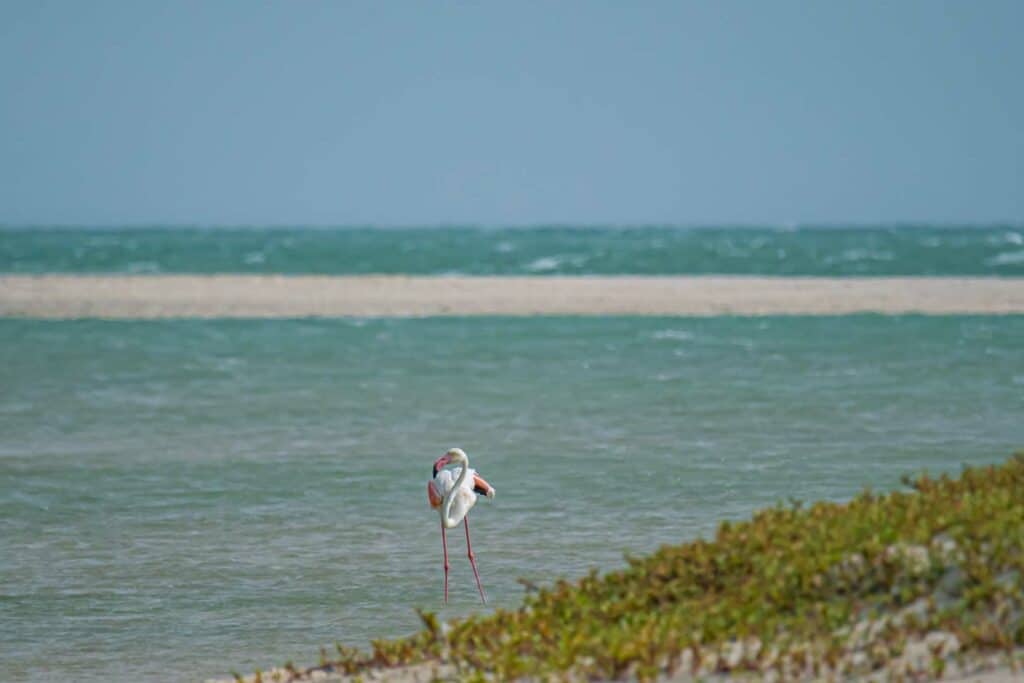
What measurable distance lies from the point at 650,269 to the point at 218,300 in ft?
78.3

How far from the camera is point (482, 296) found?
41656 mm

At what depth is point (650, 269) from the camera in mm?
59406

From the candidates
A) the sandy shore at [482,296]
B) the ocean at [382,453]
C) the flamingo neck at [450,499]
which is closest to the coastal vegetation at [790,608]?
the ocean at [382,453]

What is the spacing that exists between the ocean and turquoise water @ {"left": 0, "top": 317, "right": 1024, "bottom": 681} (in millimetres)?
41

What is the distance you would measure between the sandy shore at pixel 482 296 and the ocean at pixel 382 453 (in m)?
4.51

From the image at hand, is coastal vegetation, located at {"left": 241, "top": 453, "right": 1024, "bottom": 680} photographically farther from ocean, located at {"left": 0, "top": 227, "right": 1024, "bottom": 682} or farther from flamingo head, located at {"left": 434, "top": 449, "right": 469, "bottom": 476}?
flamingo head, located at {"left": 434, "top": 449, "right": 469, "bottom": 476}

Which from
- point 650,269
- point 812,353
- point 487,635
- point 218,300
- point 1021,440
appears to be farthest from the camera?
point 650,269

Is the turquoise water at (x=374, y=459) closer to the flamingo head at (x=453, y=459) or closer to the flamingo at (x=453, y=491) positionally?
the flamingo at (x=453, y=491)

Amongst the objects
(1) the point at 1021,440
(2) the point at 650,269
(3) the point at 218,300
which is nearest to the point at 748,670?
(1) the point at 1021,440

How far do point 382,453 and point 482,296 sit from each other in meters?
26.3

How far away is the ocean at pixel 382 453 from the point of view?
9.70 meters

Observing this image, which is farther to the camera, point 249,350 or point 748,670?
point 249,350

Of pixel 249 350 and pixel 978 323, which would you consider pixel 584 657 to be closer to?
pixel 249 350

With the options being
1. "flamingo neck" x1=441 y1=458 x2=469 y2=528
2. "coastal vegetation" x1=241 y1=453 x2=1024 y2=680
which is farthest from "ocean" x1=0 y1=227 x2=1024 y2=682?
"coastal vegetation" x1=241 y1=453 x2=1024 y2=680
